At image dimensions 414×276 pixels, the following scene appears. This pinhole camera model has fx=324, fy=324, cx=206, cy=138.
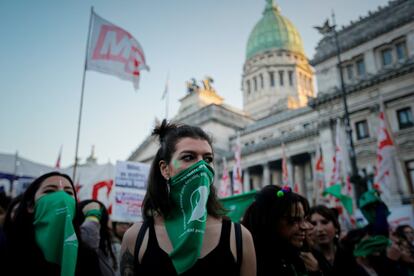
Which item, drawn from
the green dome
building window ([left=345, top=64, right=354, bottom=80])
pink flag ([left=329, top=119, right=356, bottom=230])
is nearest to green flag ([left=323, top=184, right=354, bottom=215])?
pink flag ([left=329, top=119, right=356, bottom=230])

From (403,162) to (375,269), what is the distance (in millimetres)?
19115

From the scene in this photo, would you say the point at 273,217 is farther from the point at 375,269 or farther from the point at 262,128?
the point at 262,128

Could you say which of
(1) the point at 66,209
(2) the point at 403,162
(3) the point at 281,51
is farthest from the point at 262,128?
(1) the point at 66,209

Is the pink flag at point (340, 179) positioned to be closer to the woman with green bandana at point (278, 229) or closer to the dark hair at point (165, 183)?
the woman with green bandana at point (278, 229)

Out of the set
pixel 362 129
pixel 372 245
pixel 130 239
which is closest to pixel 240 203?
pixel 372 245

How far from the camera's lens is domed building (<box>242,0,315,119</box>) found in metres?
53.8

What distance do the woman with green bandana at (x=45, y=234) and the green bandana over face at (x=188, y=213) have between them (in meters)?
0.96

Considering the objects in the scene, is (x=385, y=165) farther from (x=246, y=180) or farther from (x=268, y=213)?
(x=246, y=180)

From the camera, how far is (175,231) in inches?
78.5

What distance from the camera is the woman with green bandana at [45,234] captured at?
249cm

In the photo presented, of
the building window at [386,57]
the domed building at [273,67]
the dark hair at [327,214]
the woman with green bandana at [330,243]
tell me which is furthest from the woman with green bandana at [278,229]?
the domed building at [273,67]

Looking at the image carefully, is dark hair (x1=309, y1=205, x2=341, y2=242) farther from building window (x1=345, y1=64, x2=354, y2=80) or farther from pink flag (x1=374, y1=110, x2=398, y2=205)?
building window (x1=345, y1=64, x2=354, y2=80)

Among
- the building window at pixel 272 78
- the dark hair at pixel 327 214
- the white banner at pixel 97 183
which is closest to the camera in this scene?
the dark hair at pixel 327 214

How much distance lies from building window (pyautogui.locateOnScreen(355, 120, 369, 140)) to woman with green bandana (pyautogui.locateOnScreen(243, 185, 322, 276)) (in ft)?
73.7
